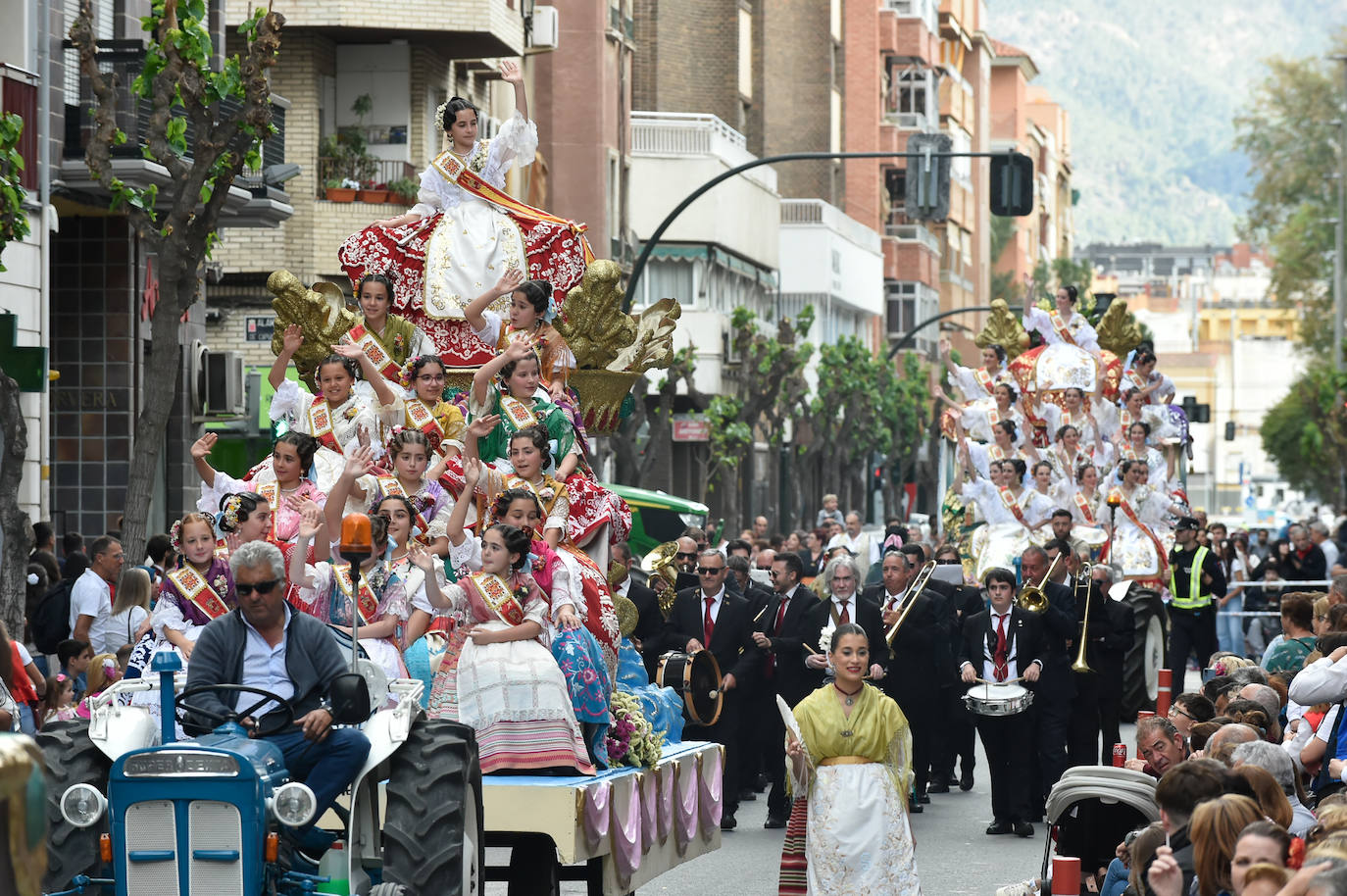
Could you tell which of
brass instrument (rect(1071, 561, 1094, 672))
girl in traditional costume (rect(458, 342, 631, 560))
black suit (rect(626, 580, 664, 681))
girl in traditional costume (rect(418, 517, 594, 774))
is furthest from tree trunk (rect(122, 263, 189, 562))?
girl in traditional costume (rect(418, 517, 594, 774))

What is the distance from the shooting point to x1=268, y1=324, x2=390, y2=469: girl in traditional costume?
12867 millimetres

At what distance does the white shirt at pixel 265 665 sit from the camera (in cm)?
915

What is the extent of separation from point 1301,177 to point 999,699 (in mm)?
66568

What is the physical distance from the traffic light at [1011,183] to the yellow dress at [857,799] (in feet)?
56.8

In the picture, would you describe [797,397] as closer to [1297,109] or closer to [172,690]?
[1297,109]

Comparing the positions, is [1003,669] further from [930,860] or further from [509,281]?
[509,281]

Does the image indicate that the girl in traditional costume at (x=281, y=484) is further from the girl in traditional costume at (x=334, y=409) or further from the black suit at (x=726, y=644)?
the black suit at (x=726, y=644)

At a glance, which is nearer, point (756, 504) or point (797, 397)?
point (797, 397)

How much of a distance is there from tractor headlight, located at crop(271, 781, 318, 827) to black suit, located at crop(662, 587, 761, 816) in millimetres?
9355

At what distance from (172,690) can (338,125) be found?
27218mm

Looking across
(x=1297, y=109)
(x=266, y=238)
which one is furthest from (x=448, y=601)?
(x=1297, y=109)

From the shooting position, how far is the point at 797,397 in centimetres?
5394

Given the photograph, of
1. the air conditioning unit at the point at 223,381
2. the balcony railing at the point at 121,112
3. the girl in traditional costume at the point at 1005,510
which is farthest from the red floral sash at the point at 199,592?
the air conditioning unit at the point at 223,381

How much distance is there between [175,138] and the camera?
18.3 m
